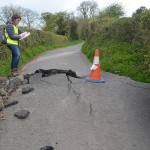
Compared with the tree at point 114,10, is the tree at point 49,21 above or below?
below

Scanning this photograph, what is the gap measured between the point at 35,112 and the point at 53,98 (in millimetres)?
928

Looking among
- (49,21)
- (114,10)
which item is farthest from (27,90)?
(49,21)

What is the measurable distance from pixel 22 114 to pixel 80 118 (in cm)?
116

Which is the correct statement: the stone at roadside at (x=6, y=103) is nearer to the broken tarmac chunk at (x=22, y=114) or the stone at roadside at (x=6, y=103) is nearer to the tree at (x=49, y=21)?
the broken tarmac chunk at (x=22, y=114)

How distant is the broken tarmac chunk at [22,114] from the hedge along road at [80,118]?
93mm

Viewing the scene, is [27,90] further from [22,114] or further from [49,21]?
[49,21]

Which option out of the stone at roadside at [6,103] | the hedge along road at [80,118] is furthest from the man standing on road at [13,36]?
the stone at roadside at [6,103]

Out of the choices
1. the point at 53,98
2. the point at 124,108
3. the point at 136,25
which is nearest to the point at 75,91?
the point at 53,98

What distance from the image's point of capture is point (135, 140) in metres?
6.73

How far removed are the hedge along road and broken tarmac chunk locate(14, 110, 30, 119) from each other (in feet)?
0.30

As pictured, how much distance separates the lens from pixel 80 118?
762 centimetres

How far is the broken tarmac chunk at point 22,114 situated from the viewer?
772 cm

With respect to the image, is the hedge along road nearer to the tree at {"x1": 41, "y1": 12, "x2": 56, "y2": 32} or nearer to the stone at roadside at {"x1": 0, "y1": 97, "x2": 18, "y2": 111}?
the stone at roadside at {"x1": 0, "y1": 97, "x2": 18, "y2": 111}

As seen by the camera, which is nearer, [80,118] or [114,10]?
[80,118]
